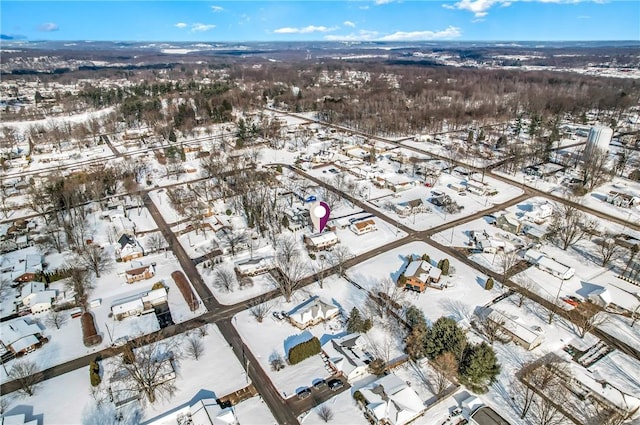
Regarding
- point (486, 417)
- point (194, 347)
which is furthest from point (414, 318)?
point (194, 347)

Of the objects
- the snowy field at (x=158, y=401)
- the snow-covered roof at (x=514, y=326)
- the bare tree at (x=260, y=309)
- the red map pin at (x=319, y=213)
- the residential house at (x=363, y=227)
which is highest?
the red map pin at (x=319, y=213)

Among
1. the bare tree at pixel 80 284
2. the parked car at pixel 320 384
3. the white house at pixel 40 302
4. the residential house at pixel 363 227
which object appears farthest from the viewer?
the residential house at pixel 363 227

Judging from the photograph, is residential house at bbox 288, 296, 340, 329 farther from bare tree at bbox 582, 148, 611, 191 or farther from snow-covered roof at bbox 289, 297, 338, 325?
bare tree at bbox 582, 148, 611, 191

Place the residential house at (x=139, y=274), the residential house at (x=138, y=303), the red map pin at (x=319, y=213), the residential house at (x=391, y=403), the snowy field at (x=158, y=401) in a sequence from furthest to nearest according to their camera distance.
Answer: the red map pin at (x=319, y=213) → the residential house at (x=139, y=274) → the residential house at (x=138, y=303) → the snowy field at (x=158, y=401) → the residential house at (x=391, y=403)

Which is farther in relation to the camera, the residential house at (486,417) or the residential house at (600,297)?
the residential house at (600,297)

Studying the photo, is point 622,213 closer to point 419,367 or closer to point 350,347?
point 419,367

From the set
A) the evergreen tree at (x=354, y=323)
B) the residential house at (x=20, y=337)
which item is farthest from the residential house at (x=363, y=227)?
the residential house at (x=20, y=337)

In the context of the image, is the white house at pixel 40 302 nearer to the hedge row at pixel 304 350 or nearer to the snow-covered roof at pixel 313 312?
the snow-covered roof at pixel 313 312

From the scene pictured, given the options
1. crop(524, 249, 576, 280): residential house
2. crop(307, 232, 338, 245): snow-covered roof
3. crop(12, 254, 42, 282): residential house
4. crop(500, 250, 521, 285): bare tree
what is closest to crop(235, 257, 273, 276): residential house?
crop(307, 232, 338, 245): snow-covered roof
